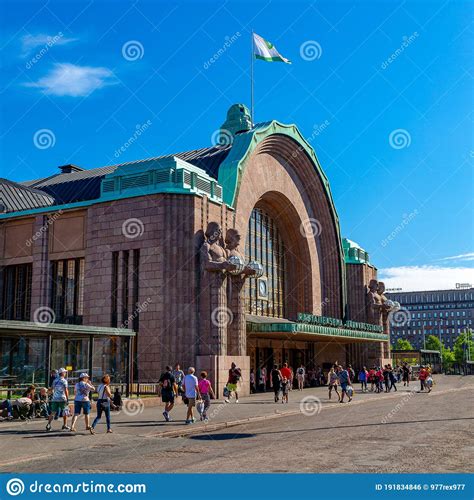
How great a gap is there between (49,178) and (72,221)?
52.6 feet

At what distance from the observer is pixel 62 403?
17.8m

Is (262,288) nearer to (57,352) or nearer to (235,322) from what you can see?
(235,322)

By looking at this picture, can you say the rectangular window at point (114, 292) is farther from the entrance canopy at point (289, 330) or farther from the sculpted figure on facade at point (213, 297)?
the entrance canopy at point (289, 330)

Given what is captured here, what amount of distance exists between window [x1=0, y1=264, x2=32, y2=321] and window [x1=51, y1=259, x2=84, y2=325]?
243 cm

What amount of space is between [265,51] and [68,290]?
67.5 ft

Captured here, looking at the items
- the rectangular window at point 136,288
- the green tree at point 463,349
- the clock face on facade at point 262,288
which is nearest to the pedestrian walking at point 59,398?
the rectangular window at point 136,288

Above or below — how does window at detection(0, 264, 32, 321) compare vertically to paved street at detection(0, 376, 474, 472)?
above

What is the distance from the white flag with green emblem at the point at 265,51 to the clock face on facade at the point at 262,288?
15260mm

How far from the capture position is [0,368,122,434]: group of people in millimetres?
17406

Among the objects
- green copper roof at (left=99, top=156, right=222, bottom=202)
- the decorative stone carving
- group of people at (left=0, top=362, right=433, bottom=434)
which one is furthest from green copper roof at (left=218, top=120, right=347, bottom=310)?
group of people at (left=0, top=362, right=433, bottom=434)

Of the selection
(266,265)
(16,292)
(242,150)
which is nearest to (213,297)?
(242,150)

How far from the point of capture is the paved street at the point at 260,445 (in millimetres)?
11102

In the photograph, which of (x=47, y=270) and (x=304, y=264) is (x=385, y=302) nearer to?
(x=304, y=264)

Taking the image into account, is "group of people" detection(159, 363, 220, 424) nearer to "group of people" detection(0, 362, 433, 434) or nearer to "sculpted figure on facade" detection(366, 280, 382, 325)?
"group of people" detection(0, 362, 433, 434)
